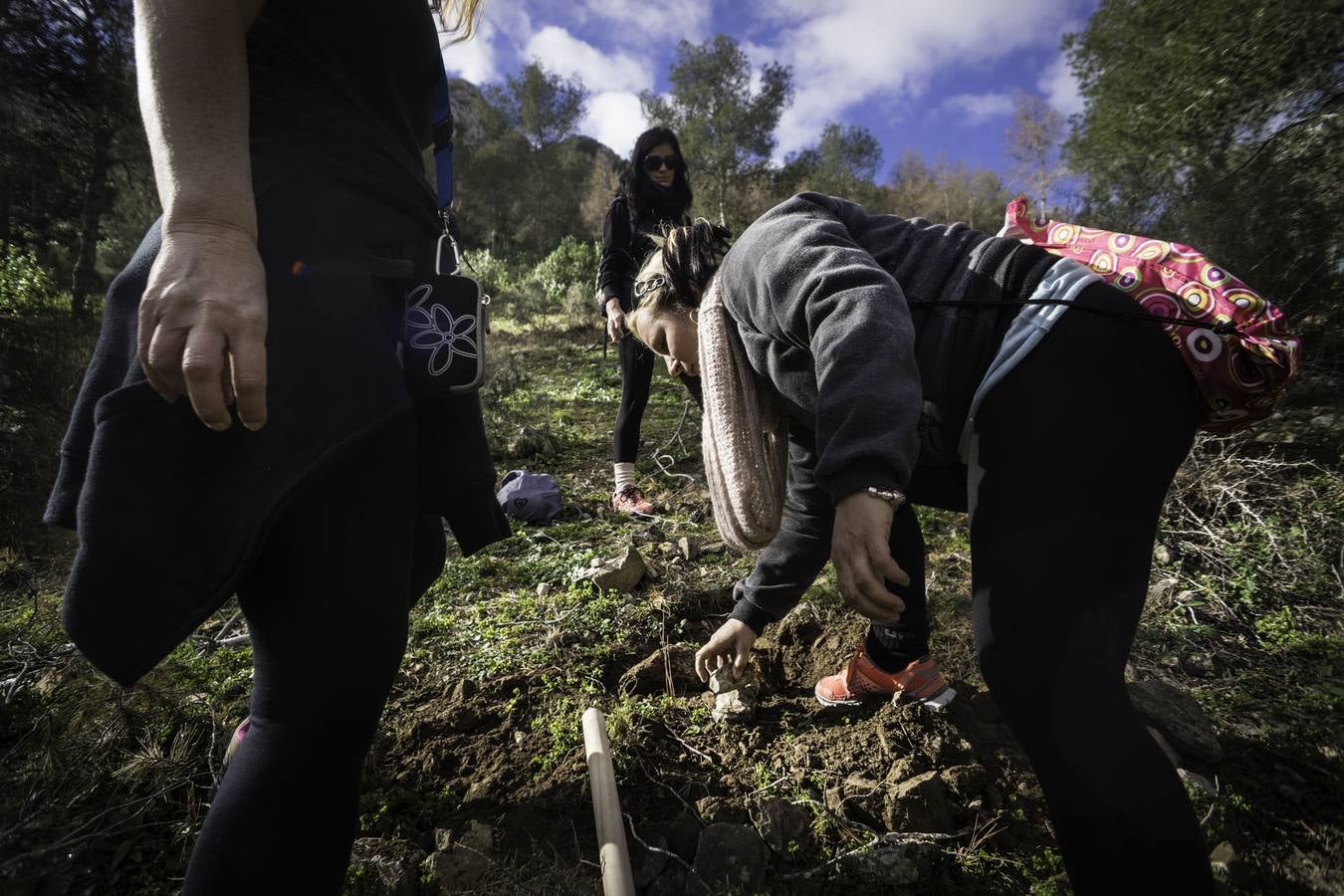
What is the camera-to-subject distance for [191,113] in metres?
0.75

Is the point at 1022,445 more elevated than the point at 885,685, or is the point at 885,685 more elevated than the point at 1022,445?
the point at 1022,445

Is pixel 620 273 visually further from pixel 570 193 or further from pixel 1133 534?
pixel 570 193

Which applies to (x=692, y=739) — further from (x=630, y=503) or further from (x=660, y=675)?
(x=630, y=503)

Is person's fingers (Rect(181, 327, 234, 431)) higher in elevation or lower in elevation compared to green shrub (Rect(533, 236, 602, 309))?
lower

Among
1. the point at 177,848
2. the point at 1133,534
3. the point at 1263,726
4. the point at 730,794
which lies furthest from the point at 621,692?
the point at 1263,726

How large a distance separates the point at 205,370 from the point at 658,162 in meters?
3.22

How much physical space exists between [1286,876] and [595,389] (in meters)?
5.38

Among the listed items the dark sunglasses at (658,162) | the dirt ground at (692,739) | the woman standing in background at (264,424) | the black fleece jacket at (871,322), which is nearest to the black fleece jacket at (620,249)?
the dark sunglasses at (658,162)

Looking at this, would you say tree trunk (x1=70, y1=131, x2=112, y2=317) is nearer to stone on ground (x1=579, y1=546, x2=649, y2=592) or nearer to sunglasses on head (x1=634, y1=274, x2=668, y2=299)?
stone on ground (x1=579, y1=546, x2=649, y2=592)

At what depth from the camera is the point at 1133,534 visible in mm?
998

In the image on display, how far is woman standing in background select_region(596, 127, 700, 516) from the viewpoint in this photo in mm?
3283

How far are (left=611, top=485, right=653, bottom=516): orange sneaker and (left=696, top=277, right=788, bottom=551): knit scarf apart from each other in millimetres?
1751

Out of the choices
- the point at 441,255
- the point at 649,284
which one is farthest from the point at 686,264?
the point at 441,255

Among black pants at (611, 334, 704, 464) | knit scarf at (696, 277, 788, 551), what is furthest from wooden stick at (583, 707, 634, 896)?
black pants at (611, 334, 704, 464)
